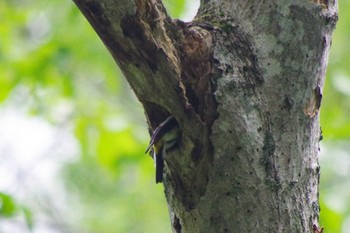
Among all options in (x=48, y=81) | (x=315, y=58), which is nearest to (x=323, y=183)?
(x=48, y=81)

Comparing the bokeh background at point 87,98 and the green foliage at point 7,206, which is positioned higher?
the bokeh background at point 87,98

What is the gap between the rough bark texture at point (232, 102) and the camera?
126 centimetres

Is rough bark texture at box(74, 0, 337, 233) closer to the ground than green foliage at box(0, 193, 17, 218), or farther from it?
closer to the ground

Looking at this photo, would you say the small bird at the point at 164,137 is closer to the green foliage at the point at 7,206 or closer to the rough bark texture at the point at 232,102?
the rough bark texture at the point at 232,102

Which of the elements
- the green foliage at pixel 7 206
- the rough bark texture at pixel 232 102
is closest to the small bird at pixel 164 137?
the rough bark texture at pixel 232 102

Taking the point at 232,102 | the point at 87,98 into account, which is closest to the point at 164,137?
the point at 232,102

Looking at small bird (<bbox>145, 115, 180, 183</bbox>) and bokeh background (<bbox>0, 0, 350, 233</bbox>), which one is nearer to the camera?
small bird (<bbox>145, 115, 180, 183</bbox>)

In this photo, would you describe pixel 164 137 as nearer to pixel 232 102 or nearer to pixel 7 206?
pixel 232 102

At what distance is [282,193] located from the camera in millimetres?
1299

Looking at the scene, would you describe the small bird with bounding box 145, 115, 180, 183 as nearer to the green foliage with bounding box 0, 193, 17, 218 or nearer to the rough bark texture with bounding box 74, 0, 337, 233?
the rough bark texture with bounding box 74, 0, 337, 233

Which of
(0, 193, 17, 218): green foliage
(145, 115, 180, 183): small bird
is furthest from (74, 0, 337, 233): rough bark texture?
(0, 193, 17, 218): green foliage

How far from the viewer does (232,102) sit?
130cm

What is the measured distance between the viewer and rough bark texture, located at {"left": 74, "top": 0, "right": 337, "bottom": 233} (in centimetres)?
126

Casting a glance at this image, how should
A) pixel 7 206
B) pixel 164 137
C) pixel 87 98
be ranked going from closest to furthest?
pixel 164 137 → pixel 7 206 → pixel 87 98
